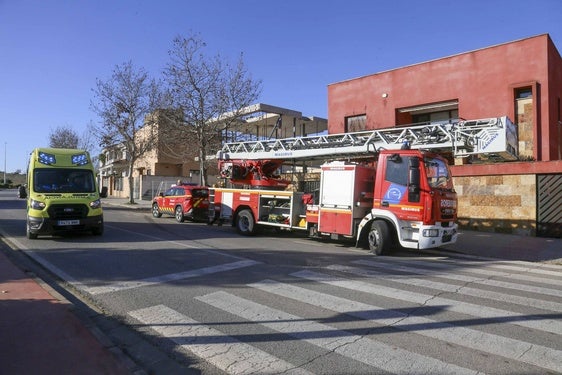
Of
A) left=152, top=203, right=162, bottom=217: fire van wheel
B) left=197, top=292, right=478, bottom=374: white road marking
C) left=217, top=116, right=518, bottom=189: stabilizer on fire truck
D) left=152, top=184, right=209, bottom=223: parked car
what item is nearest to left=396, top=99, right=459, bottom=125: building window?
left=217, top=116, right=518, bottom=189: stabilizer on fire truck

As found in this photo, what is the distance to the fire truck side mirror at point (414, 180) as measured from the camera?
10.4 metres

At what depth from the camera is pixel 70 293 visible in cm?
679

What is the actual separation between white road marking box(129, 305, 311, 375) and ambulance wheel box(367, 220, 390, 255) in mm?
6435

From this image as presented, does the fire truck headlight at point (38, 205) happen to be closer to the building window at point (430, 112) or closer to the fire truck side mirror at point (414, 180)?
the fire truck side mirror at point (414, 180)

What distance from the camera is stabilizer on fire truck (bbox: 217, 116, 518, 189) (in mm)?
10453

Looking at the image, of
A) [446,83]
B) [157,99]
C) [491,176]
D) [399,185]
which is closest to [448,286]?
[399,185]

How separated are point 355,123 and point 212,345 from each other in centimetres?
2045

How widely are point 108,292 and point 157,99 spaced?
2506 centimetres

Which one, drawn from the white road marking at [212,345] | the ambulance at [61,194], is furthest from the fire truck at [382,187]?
the white road marking at [212,345]

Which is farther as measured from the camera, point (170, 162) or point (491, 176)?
point (170, 162)

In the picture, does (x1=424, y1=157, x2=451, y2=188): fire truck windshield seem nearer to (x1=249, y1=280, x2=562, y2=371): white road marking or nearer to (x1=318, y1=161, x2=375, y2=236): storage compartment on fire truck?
(x1=318, y1=161, x2=375, y2=236): storage compartment on fire truck

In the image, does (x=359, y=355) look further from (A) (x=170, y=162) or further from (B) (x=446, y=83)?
(A) (x=170, y=162)

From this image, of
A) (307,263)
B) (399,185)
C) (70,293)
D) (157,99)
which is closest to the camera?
(70,293)

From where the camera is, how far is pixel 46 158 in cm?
1296
